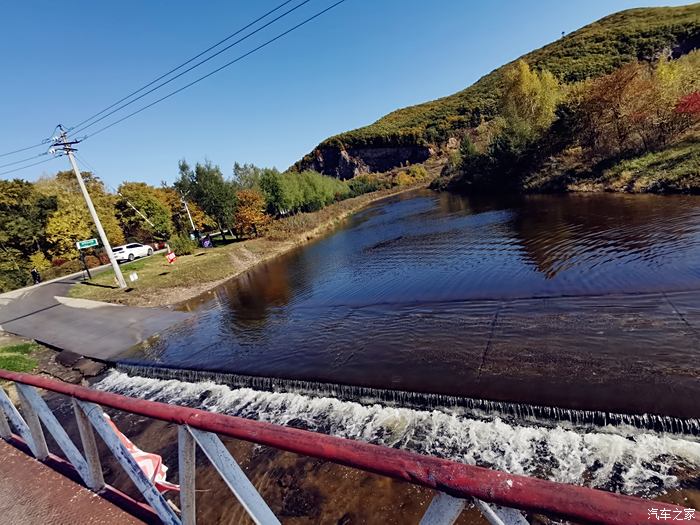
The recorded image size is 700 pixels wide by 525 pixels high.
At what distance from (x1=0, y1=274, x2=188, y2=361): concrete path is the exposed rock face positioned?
362 ft

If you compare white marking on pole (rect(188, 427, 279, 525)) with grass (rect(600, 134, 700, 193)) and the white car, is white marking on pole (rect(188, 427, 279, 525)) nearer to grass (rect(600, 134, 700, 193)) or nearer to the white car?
grass (rect(600, 134, 700, 193))

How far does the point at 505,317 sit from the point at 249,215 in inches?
1209

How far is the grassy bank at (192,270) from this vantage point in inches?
783

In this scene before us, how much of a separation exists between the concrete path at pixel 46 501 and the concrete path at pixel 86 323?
34.7ft

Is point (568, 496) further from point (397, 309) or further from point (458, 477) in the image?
point (397, 309)

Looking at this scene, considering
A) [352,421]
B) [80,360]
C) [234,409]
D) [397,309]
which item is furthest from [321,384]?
[80,360]

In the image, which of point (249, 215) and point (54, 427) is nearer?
point (54, 427)

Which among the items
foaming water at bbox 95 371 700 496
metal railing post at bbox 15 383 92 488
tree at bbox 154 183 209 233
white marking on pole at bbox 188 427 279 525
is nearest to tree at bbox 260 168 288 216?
tree at bbox 154 183 209 233

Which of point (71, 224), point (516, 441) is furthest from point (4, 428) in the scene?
point (71, 224)

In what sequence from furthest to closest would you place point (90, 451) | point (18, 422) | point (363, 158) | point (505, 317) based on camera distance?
point (363, 158), point (505, 317), point (18, 422), point (90, 451)

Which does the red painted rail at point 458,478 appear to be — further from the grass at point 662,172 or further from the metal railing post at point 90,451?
the grass at point 662,172

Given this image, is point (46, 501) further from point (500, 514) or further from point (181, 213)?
point (181, 213)

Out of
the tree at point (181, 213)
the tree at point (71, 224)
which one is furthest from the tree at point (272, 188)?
the tree at point (71, 224)

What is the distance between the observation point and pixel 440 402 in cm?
689
